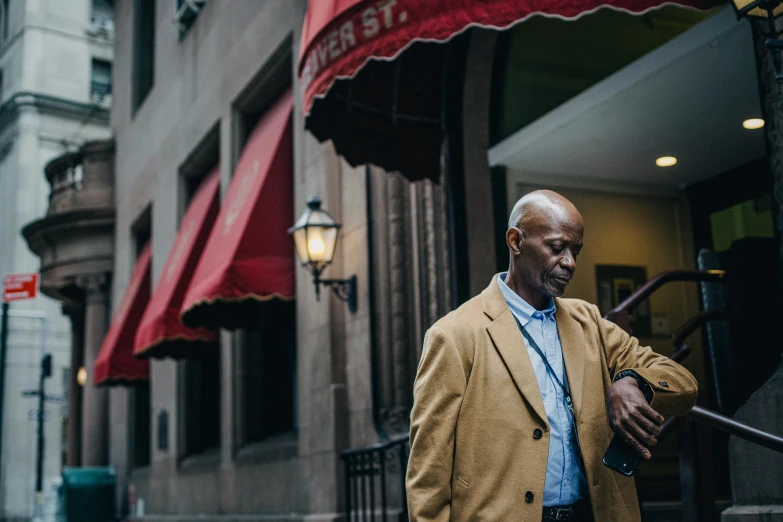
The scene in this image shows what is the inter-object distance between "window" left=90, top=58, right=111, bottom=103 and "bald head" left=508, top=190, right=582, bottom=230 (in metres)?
39.5

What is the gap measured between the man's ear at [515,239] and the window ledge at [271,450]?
28.0ft

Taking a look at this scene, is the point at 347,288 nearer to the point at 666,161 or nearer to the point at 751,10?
the point at 666,161

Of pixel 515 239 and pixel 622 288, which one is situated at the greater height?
pixel 622 288

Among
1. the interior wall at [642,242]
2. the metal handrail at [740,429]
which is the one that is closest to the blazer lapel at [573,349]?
the metal handrail at [740,429]

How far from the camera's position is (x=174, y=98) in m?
17.5

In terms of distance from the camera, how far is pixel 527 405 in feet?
9.85

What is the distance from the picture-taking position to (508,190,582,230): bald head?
3.04 meters

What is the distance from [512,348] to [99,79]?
133 ft

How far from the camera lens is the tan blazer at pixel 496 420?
293 cm

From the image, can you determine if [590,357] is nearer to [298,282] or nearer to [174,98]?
[298,282]

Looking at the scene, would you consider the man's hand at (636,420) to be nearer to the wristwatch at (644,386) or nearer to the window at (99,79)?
the wristwatch at (644,386)

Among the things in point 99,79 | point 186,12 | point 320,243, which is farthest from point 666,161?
point 99,79

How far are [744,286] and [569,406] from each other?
4305mm

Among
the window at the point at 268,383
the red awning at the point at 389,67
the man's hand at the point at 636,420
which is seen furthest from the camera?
the window at the point at 268,383
